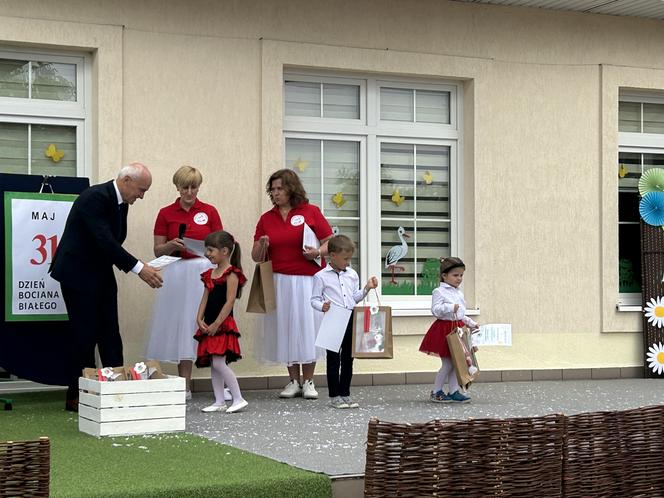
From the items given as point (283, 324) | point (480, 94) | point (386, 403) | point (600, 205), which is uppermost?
point (480, 94)

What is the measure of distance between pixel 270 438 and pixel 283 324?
239 centimetres

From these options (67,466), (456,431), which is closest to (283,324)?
(67,466)

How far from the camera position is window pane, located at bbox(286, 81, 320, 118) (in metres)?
10.2

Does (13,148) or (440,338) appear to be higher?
(13,148)

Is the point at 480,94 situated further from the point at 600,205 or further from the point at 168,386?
the point at 168,386

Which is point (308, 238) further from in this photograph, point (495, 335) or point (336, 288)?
point (495, 335)

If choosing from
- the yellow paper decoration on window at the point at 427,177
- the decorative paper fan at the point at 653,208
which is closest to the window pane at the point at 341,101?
the yellow paper decoration on window at the point at 427,177

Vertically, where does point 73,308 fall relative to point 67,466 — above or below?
above

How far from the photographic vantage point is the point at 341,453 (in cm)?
600

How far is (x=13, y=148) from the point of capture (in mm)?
9078

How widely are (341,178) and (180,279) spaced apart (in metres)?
2.18

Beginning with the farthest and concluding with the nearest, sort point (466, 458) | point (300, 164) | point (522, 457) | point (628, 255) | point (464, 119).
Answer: point (628, 255) → point (464, 119) → point (300, 164) → point (522, 457) → point (466, 458)

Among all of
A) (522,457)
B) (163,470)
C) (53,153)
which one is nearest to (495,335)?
(53,153)

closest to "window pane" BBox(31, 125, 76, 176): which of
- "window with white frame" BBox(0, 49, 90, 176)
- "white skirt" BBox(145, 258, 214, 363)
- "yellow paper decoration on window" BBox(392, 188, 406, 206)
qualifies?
"window with white frame" BBox(0, 49, 90, 176)
